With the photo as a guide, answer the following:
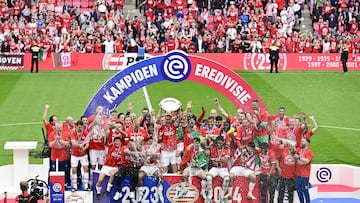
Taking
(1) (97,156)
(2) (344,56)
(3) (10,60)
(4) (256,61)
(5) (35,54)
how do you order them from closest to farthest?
(1) (97,156) < (5) (35,54) < (2) (344,56) < (3) (10,60) < (4) (256,61)

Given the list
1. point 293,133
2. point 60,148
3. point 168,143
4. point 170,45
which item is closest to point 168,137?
point 168,143

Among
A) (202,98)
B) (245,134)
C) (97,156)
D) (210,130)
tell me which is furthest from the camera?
(202,98)

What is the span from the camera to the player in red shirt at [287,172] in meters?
18.2

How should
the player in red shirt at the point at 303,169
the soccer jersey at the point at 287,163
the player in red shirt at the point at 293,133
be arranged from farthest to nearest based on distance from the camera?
1. the player in red shirt at the point at 293,133
2. the soccer jersey at the point at 287,163
3. the player in red shirt at the point at 303,169

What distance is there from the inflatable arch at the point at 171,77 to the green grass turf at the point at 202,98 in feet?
14.1

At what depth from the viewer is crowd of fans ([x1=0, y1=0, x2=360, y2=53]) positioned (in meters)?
40.2

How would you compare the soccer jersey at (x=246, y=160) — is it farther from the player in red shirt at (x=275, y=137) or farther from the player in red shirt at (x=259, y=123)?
the player in red shirt at (x=259, y=123)

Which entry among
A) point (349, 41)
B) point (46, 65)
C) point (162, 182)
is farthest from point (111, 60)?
point (162, 182)

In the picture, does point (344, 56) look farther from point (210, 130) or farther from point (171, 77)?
point (210, 130)

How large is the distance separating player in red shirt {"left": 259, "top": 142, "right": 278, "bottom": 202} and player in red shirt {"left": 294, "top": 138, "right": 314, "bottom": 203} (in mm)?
451

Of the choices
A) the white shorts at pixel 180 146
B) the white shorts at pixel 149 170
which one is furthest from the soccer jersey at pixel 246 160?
the white shorts at pixel 149 170

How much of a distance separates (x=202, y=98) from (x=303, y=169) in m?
14.3

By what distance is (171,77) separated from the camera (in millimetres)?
19500

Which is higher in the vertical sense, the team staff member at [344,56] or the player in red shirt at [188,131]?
Answer: the team staff member at [344,56]
